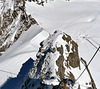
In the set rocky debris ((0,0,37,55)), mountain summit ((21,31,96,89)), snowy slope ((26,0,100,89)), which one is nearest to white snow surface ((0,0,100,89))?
snowy slope ((26,0,100,89))

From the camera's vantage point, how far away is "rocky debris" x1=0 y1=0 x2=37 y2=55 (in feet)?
48.5

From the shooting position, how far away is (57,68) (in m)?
5.86

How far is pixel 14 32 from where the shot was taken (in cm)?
1566

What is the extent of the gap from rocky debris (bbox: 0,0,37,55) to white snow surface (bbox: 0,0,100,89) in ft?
2.33

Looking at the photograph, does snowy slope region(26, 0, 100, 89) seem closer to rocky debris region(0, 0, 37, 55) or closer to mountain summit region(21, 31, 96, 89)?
rocky debris region(0, 0, 37, 55)

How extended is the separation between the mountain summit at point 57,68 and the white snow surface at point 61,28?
1.64 m

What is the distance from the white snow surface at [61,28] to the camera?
9956mm

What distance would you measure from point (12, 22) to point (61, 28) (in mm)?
6075

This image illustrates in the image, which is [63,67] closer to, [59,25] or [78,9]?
[59,25]

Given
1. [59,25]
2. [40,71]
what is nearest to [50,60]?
[40,71]

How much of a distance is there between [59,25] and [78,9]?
3.12 metres

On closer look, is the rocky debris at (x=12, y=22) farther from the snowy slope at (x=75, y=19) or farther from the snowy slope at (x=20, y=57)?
the snowy slope at (x=20, y=57)

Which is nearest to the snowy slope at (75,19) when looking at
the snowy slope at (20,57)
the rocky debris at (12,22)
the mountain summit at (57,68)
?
the rocky debris at (12,22)

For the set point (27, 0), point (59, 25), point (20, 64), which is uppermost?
point (27, 0)
